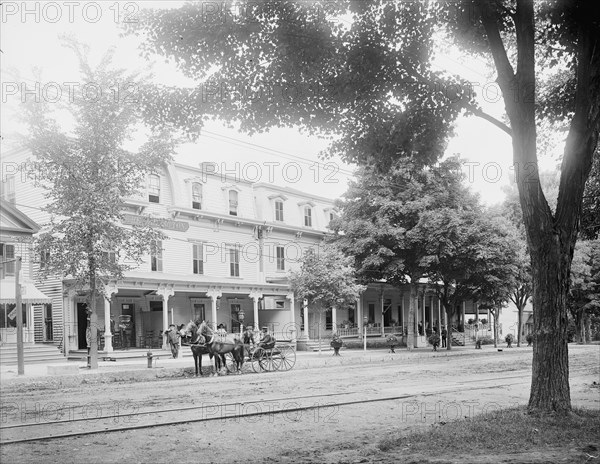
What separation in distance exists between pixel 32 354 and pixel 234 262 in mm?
14165

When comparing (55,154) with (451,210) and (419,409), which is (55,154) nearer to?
(419,409)

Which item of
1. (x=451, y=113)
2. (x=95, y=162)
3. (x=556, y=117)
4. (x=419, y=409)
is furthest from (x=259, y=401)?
(x=95, y=162)

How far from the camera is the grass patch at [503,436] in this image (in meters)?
9.05

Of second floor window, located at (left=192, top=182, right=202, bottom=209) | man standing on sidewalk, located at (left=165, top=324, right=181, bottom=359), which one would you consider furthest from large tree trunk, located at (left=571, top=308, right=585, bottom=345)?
man standing on sidewalk, located at (left=165, top=324, right=181, bottom=359)

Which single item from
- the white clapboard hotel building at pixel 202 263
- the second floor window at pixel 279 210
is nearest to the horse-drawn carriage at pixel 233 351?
the white clapboard hotel building at pixel 202 263

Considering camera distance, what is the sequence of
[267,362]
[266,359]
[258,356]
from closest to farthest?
[258,356], [266,359], [267,362]

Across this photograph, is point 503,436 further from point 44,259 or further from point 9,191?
point 9,191

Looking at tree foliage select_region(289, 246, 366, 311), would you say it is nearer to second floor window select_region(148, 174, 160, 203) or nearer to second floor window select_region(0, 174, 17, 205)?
second floor window select_region(148, 174, 160, 203)

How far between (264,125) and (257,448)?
6248mm

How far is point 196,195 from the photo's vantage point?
126ft

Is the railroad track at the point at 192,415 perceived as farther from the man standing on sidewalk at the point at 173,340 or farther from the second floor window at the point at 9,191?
the second floor window at the point at 9,191

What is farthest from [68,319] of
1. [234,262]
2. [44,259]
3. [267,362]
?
[267,362]

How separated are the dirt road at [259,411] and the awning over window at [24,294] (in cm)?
1157

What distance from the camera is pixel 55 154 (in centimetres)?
2433
